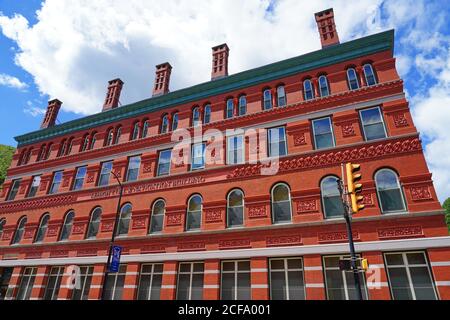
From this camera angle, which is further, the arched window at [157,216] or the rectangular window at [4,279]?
the rectangular window at [4,279]

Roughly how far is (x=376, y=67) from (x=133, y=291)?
67.3 feet

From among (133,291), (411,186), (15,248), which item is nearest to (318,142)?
(411,186)

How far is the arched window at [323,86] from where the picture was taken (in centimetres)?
1847

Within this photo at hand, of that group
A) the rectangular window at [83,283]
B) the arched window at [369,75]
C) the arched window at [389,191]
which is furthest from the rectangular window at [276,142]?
the rectangular window at [83,283]

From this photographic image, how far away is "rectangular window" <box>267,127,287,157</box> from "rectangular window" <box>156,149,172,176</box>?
303 inches

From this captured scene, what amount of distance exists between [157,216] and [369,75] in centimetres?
1667

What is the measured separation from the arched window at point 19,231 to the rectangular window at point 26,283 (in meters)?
3.48

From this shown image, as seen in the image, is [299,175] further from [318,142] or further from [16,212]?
[16,212]

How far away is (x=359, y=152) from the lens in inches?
623

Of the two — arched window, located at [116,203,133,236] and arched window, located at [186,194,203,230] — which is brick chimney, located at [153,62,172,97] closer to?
arched window, located at [116,203,133,236]

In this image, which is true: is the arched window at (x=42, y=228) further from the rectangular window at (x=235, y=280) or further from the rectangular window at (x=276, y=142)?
the rectangular window at (x=276, y=142)

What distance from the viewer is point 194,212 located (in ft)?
61.0

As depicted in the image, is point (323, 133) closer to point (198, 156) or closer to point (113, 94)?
point (198, 156)

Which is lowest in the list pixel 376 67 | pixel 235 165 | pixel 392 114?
pixel 235 165
